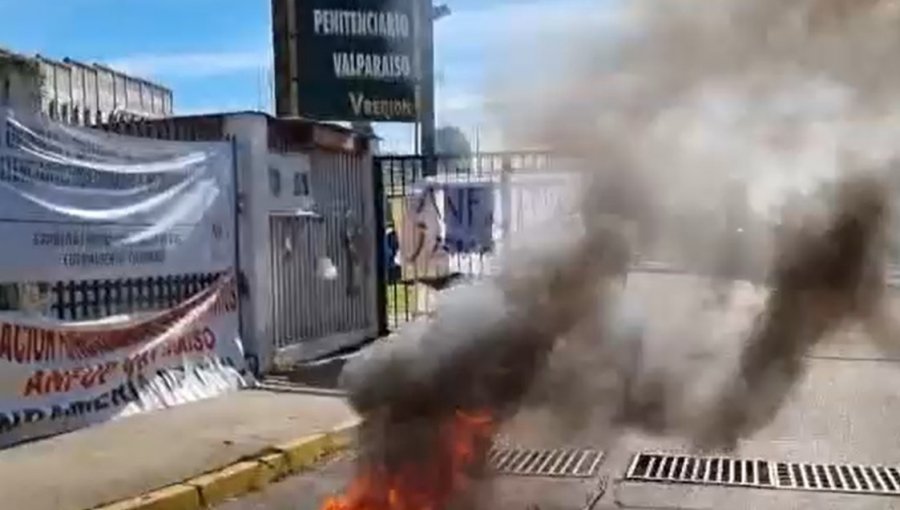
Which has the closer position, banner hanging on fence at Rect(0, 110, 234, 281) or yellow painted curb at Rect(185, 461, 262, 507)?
yellow painted curb at Rect(185, 461, 262, 507)

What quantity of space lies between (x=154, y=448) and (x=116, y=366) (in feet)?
4.41

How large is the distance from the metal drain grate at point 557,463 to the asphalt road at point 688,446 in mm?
75

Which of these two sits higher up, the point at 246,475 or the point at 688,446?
the point at 688,446

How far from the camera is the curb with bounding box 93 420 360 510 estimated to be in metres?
7.20

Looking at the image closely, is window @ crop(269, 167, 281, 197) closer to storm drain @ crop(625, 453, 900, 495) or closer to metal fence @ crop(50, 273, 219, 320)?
metal fence @ crop(50, 273, 219, 320)

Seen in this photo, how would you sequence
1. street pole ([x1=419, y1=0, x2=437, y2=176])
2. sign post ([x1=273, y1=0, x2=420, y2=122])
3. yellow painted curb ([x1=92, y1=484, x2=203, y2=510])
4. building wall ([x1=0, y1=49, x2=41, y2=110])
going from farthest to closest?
1. sign post ([x1=273, y1=0, x2=420, y2=122])
2. street pole ([x1=419, y1=0, x2=437, y2=176])
3. building wall ([x1=0, y1=49, x2=41, y2=110])
4. yellow painted curb ([x1=92, y1=484, x2=203, y2=510])

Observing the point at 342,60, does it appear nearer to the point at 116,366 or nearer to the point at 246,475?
the point at 116,366

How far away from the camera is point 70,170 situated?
9.36m

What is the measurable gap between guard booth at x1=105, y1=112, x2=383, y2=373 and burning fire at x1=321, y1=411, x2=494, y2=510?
6.84 meters

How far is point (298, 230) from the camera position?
13.1 m

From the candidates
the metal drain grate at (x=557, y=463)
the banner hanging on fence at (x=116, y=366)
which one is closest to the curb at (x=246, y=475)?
the metal drain grate at (x=557, y=463)

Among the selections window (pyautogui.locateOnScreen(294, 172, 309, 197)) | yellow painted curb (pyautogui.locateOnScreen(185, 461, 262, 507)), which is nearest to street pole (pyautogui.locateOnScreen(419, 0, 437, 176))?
window (pyautogui.locateOnScreen(294, 172, 309, 197))

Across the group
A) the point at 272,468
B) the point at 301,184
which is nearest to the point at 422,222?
the point at 301,184

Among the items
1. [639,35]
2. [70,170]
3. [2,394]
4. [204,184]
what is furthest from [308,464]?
[639,35]
